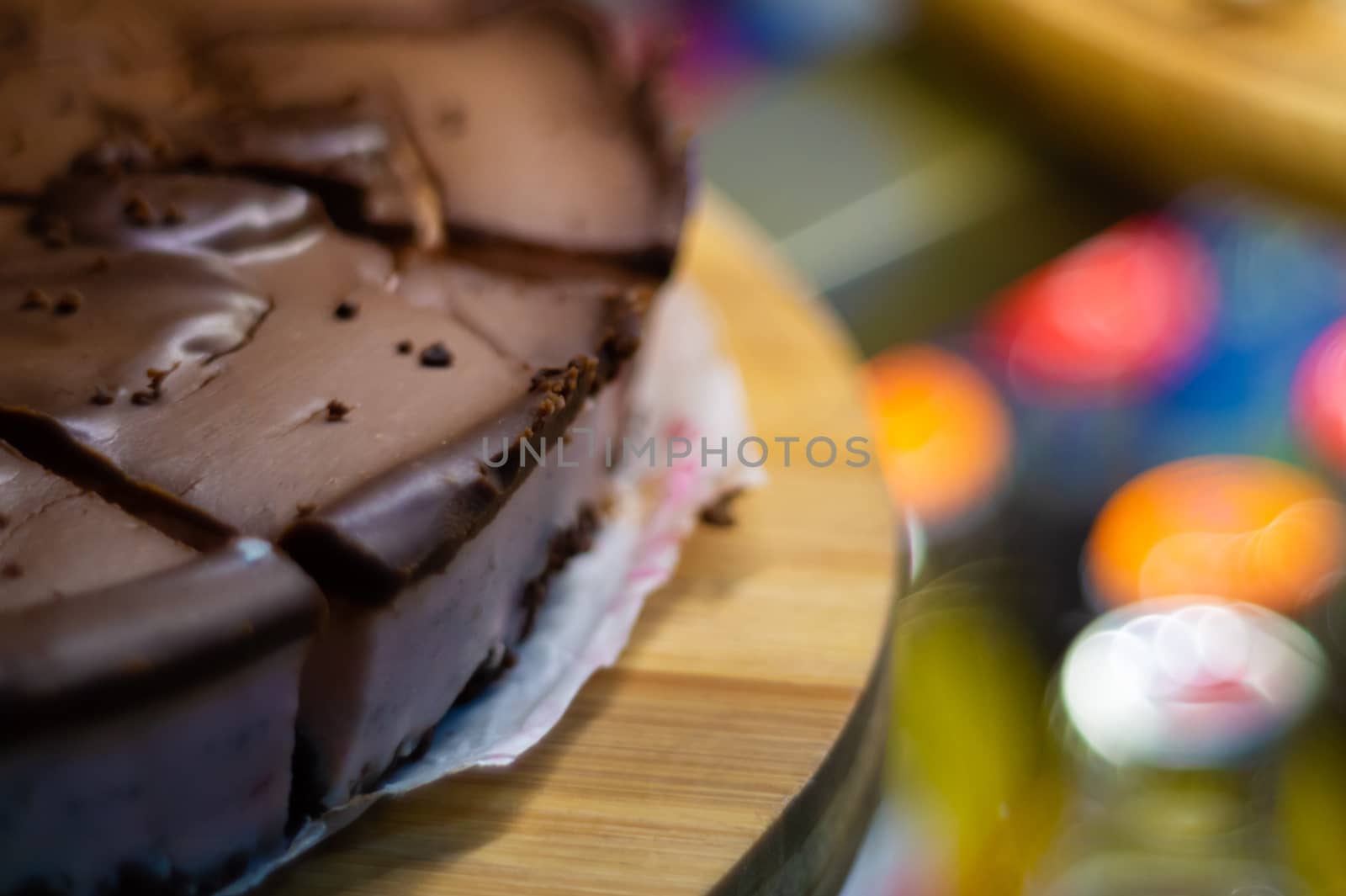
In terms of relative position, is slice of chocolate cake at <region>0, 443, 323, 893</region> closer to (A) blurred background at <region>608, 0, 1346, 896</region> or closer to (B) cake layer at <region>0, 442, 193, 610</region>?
(B) cake layer at <region>0, 442, 193, 610</region>

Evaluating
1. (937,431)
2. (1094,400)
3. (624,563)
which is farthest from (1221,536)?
(624,563)

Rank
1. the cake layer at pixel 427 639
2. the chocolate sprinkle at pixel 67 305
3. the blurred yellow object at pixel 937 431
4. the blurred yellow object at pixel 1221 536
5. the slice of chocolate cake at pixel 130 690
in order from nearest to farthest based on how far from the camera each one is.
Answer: the slice of chocolate cake at pixel 130 690, the cake layer at pixel 427 639, the chocolate sprinkle at pixel 67 305, the blurred yellow object at pixel 1221 536, the blurred yellow object at pixel 937 431

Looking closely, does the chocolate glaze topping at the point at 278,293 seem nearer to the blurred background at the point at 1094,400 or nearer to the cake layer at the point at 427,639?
the cake layer at the point at 427,639

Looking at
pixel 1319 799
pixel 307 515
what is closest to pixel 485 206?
pixel 307 515

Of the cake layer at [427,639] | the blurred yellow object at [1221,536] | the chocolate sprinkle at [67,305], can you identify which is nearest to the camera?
the cake layer at [427,639]

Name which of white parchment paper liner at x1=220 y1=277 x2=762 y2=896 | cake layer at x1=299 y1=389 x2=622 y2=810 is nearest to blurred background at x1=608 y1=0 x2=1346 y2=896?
white parchment paper liner at x1=220 y1=277 x2=762 y2=896

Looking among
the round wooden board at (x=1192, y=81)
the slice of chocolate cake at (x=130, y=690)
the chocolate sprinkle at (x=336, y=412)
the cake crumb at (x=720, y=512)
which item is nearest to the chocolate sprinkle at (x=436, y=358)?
the chocolate sprinkle at (x=336, y=412)

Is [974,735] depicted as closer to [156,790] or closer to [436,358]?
[436,358]
